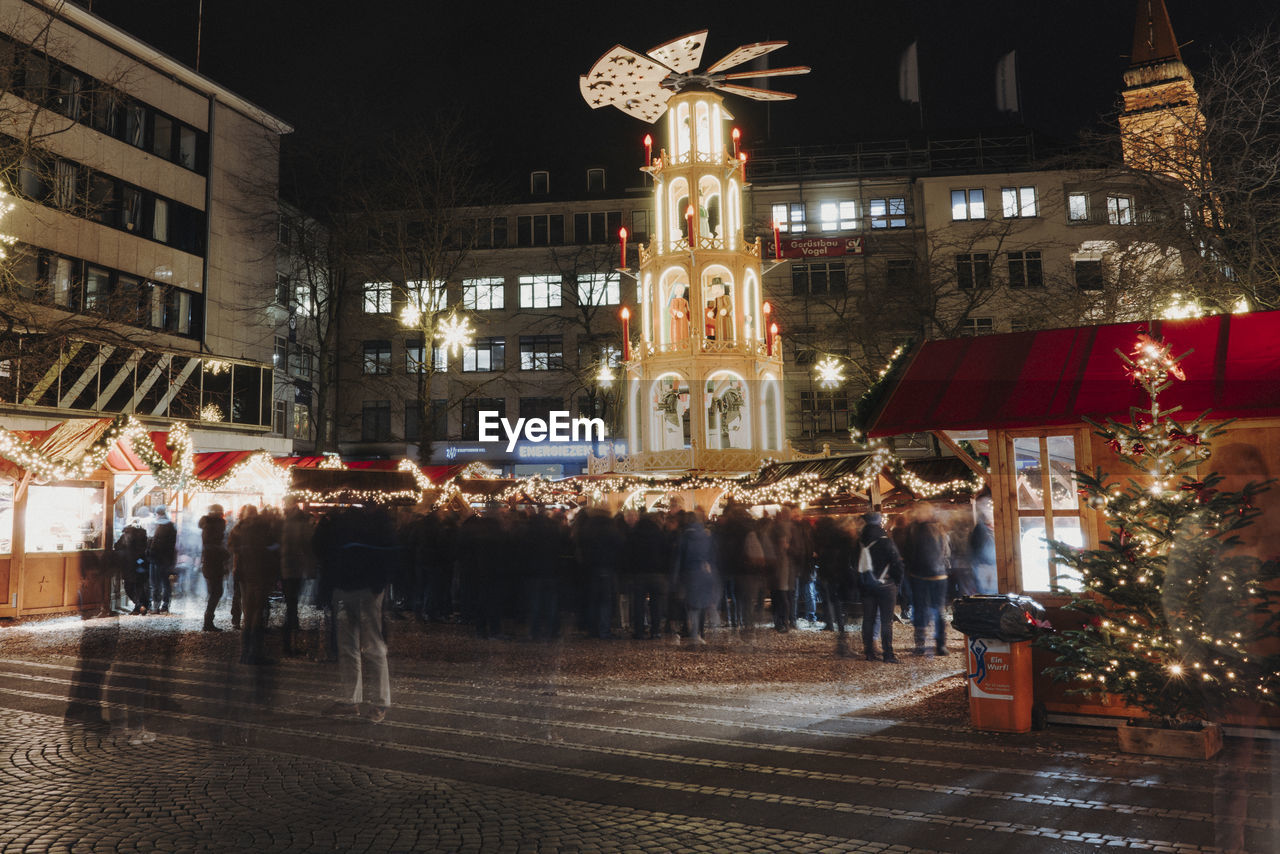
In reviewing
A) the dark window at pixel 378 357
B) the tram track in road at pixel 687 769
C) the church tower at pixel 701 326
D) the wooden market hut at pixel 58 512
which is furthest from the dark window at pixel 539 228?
the tram track in road at pixel 687 769

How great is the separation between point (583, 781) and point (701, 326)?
61.7 feet

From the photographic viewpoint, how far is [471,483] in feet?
84.7

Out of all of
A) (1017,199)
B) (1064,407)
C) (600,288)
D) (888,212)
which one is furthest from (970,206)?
(1064,407)

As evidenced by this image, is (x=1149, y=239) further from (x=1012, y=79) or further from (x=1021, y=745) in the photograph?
(x=1012, y=79)

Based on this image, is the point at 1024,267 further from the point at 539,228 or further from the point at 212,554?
the point at 212,554

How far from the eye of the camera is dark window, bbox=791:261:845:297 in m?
43.8

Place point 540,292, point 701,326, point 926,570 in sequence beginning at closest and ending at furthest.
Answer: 1. point 926,570
2. point 701,326
3. point 540,292

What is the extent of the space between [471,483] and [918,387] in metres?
17.0

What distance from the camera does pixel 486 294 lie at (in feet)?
157

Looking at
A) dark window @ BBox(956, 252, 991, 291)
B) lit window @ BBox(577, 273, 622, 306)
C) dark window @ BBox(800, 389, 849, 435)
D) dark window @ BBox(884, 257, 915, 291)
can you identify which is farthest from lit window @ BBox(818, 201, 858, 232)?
lit window @ BBox(577, 273, 622, 306)

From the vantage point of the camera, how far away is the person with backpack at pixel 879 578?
12523 mm

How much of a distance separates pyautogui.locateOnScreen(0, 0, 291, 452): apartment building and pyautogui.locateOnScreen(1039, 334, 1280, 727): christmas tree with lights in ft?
80.1

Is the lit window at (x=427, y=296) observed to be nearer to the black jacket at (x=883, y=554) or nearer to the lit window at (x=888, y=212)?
the lit window at (x=888, y=212)

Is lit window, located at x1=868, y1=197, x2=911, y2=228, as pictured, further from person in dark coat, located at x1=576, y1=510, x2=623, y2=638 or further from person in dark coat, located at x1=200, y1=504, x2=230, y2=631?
person in dark coat, located at x1=200, y1=504, x2=230, y2=631
